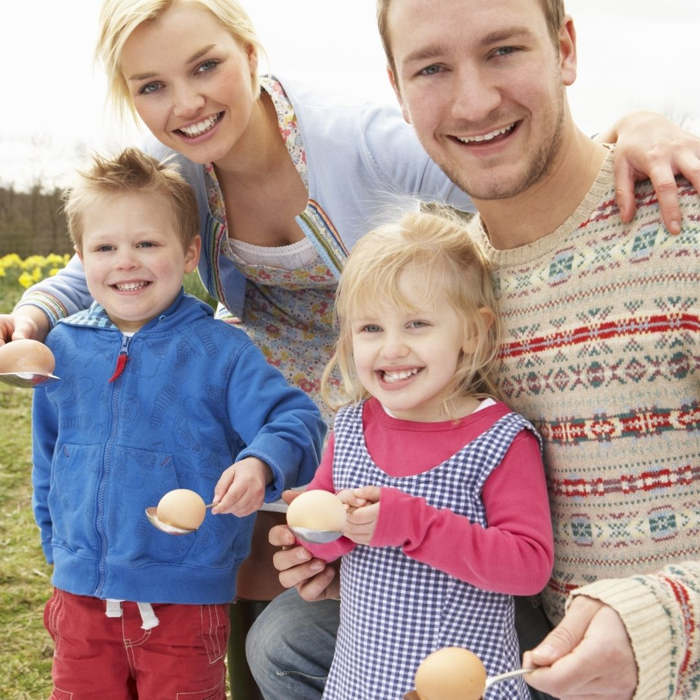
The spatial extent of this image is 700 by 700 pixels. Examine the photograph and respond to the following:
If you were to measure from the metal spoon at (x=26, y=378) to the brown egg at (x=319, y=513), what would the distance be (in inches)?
26.7

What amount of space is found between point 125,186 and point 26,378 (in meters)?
0.50

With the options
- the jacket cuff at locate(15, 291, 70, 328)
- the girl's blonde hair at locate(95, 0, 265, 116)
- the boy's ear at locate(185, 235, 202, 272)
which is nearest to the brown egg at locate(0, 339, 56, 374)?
the jacket cuff at locate(15, 291, 70, 328)

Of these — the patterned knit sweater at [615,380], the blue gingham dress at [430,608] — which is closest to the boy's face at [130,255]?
the blue gingham dress at [430,608]

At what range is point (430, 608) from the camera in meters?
1.63

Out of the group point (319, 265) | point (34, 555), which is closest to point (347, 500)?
point (319, 265)

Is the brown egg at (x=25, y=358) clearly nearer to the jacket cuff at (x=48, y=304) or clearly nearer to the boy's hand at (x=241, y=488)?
the jacket cuff at (x=48, y=304)

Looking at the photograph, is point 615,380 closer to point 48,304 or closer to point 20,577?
point 48,304

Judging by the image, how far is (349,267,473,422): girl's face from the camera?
1703mm

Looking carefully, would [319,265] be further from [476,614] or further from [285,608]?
[476,614]

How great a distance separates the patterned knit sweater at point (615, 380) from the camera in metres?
1.55

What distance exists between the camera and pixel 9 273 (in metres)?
7.12

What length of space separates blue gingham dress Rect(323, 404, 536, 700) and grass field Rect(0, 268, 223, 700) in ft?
5.30

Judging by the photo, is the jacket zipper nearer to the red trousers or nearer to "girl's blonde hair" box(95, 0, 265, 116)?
the red trousers

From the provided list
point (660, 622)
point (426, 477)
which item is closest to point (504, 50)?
point (426, 477)
